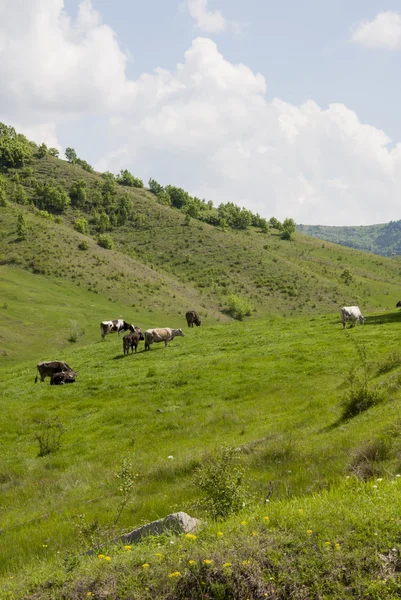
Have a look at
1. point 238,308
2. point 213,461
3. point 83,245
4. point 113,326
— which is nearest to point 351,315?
point 213,461

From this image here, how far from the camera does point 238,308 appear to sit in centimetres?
9281

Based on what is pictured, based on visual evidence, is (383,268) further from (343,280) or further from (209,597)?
(209,597)

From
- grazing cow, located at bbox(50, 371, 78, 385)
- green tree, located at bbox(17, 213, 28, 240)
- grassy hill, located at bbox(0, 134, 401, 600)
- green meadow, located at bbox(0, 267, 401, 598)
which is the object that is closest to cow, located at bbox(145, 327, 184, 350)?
green meadow, located at bbox(0, 267, 401, 598)

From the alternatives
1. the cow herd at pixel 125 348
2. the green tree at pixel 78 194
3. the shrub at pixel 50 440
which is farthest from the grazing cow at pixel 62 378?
the green tree at pixel 78 194

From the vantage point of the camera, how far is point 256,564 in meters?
5.86

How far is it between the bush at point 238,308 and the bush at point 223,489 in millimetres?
81811

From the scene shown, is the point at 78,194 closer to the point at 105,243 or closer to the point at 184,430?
the point at 105,243

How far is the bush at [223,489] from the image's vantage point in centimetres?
876

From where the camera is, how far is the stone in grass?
7.80 meters

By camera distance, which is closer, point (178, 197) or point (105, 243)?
point (105, 243)

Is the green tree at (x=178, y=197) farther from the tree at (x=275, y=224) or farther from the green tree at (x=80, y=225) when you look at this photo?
the green tree at (x=80, y=225)

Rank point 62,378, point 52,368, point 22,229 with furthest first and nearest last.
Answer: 1. point 22,229
2. point 52,368
3. point 62,378

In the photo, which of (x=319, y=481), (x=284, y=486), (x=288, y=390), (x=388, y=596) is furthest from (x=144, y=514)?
(x=288, y=390)

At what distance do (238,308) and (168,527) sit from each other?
85.2 meters
